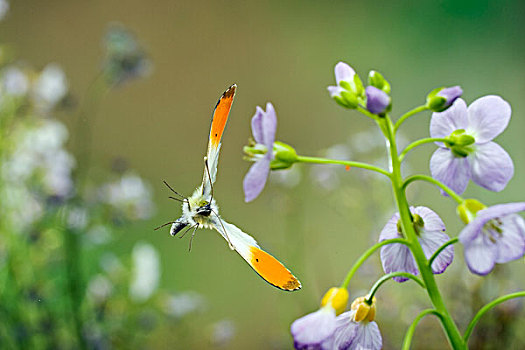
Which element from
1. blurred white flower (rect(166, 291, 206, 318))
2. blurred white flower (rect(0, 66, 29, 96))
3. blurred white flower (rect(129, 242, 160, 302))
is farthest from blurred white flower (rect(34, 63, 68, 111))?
blurred white flower (rect(166, 291, 206, 318))

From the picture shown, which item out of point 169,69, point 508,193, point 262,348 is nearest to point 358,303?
point 262,348

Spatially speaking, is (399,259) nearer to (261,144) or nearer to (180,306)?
(261,144)

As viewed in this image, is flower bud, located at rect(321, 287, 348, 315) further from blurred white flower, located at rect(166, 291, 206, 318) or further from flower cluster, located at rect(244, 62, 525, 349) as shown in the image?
blurred white flower, located at rect(166, 291, 206, 318)

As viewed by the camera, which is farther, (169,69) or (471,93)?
(471,93)

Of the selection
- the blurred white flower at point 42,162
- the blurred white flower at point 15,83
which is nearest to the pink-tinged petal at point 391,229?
the blurred white flower at point 42,162

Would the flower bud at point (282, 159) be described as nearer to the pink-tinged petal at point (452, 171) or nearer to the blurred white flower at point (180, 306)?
the pink-tinged petal at point (452, 171)

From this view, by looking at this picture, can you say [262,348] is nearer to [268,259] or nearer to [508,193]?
[508,193]
